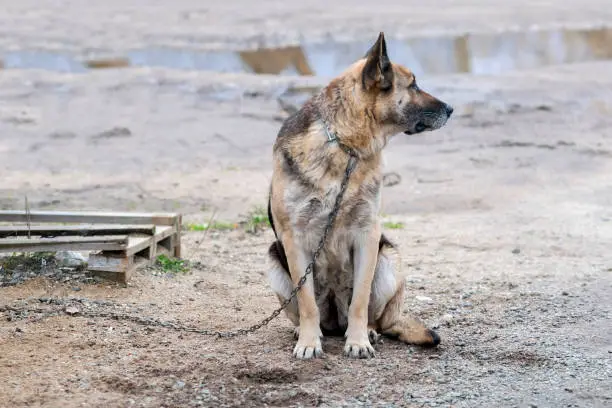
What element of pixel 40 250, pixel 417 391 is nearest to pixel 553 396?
pixel 417 391

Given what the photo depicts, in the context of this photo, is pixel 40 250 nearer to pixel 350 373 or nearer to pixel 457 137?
pixel 350 373

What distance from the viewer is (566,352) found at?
618cm

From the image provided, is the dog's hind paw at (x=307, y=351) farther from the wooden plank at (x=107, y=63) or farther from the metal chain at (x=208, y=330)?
the wooden plank at (x=107, y=63)

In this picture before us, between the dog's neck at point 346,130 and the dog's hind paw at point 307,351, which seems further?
the dog's neck at point 346,130

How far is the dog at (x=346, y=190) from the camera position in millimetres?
6148

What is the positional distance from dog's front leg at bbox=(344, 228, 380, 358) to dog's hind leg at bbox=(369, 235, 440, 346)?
0.78 ft

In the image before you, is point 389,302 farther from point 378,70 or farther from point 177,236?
point 177,236

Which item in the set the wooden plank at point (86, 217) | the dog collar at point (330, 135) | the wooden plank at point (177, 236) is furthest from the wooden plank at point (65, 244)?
the dog collar at point (330, 135)

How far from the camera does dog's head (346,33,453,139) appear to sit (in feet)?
20.4

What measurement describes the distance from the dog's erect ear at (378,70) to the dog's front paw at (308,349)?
5.65 feet

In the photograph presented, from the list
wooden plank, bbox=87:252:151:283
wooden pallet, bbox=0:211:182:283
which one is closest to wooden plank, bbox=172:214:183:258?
wooden pallet, bbox=0:211:182:283

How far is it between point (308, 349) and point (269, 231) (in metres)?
4.03

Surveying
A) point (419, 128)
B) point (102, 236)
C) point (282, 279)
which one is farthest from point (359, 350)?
point (102, 236)

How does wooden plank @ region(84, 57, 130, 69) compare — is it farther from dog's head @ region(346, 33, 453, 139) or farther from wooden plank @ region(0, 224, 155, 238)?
dog's head @ region(346, 33, 453, 139)
